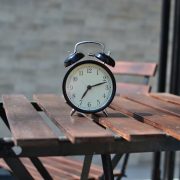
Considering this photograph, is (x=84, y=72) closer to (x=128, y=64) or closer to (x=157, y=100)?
(x=157, y=100)

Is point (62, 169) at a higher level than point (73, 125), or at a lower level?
lower

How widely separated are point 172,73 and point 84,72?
1.56 m

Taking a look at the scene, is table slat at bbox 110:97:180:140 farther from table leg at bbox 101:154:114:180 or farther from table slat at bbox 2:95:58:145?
table slat at bbox 2:95:58:145

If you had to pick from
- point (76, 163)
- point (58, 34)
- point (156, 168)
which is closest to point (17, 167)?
point (76, 163)

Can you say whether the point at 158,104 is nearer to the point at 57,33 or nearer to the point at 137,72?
the point at 137,72

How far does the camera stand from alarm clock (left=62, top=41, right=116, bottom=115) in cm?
152

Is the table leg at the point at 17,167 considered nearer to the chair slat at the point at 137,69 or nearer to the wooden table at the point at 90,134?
the wooden table at the point at 90,134

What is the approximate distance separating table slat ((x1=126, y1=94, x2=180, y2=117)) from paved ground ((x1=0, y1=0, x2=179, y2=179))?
1.69 metres

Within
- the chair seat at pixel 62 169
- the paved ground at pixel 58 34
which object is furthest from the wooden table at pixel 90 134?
the paved ground at pixel 58 34

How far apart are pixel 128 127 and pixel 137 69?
1.47 m

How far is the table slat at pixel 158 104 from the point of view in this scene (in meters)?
1.79

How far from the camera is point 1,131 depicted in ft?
11.9

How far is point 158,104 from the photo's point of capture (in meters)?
1.97

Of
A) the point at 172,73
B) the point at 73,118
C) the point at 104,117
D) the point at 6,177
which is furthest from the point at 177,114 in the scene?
the point at 172,73
